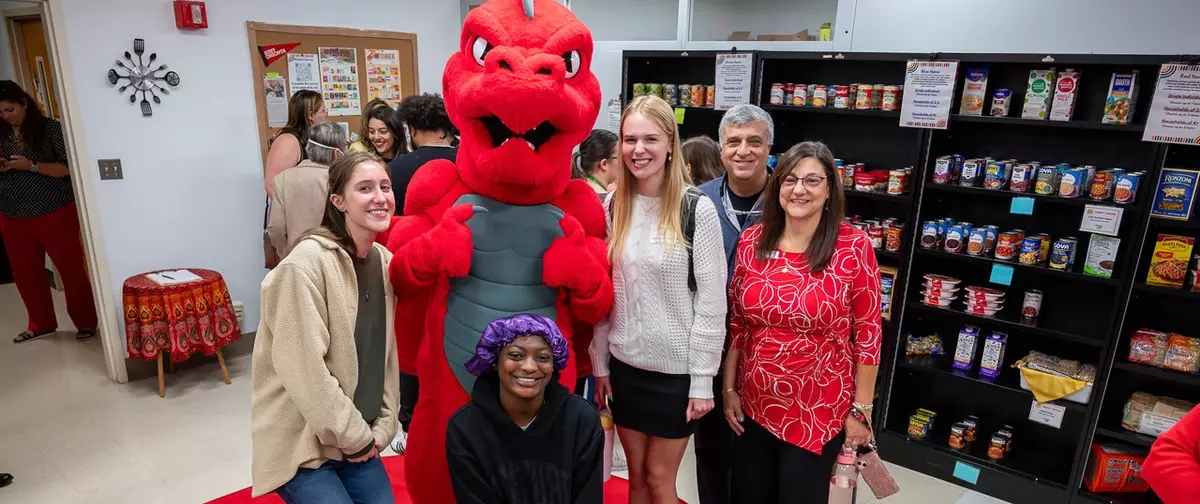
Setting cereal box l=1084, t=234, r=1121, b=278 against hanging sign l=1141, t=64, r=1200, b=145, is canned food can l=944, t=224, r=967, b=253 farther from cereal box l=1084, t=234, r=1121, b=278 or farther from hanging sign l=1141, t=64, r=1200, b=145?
hanging sign l=1141, t=64, r=1200, b=145

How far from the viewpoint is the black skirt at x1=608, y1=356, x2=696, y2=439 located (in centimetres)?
187

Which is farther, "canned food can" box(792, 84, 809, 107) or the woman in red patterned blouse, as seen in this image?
"canned food can" box(792, 84, 809, 107)

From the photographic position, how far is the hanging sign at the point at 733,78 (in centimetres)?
335

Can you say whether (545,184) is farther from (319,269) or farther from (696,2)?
(696,2)

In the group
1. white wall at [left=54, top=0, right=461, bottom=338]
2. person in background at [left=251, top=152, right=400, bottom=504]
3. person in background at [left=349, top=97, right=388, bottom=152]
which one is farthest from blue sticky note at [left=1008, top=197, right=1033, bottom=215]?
white wall at [left=54, top=0, right=461, bottom=338]

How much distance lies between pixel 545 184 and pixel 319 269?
56 centimetres

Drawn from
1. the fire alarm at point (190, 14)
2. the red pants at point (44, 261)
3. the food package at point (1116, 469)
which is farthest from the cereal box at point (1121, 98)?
the red pants at point (44, 261)

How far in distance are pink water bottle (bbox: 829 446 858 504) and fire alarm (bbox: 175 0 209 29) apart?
3.61 metres

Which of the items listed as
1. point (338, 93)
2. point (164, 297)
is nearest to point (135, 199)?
point (164, 297)

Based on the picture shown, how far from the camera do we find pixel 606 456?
2.27m

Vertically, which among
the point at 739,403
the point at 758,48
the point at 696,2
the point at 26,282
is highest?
the point at 696,2

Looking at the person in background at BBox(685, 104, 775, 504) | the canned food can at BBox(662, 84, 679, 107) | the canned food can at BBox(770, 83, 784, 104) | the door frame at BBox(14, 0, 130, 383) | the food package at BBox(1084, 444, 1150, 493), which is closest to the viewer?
the person in background at BBox(685, 104, 775, 504)

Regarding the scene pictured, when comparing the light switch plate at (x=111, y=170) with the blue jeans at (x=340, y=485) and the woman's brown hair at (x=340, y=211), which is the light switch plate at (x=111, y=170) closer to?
the woman's brown hair at (x=340, y=211)

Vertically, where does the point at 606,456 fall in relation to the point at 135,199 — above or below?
below
